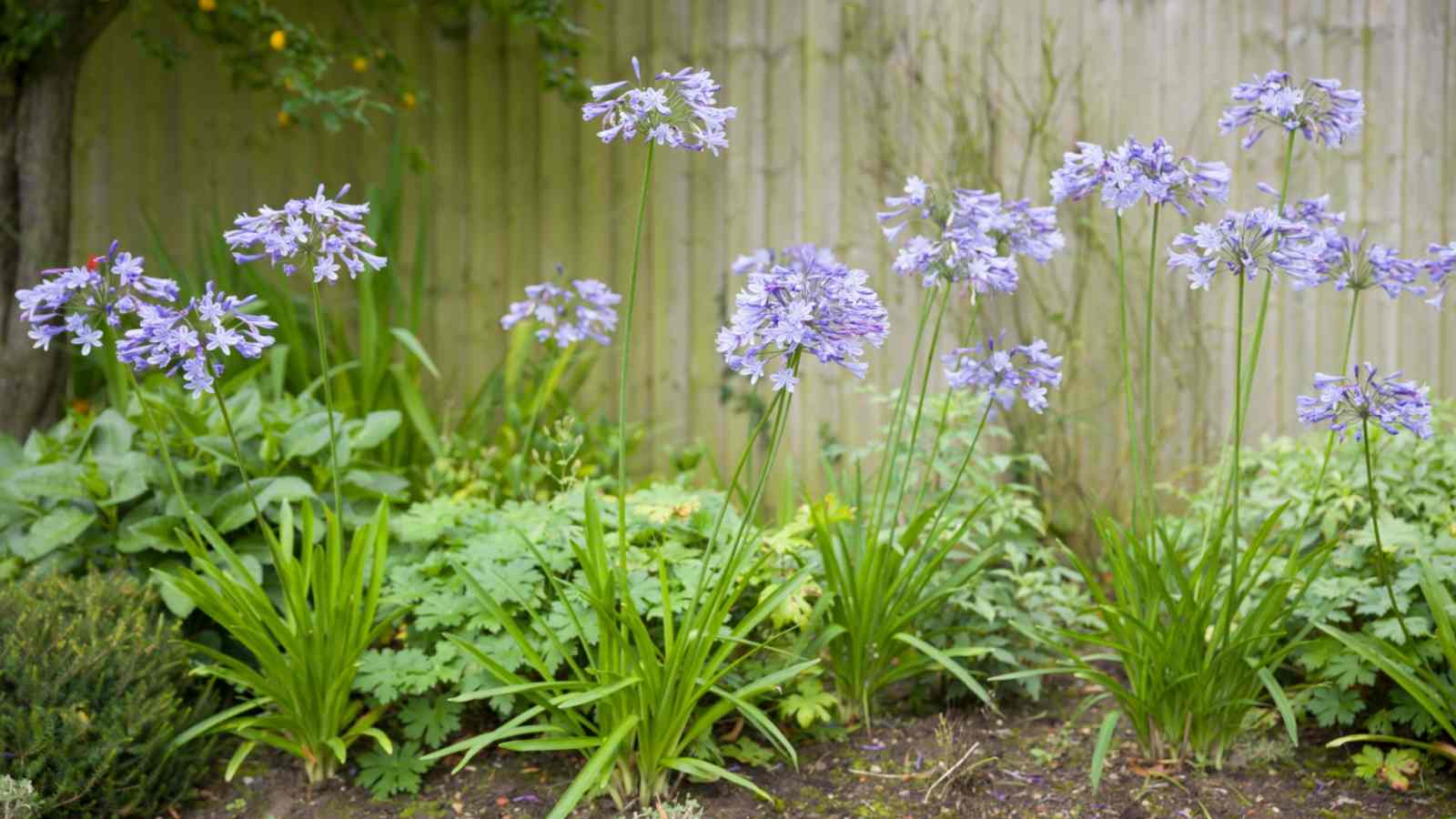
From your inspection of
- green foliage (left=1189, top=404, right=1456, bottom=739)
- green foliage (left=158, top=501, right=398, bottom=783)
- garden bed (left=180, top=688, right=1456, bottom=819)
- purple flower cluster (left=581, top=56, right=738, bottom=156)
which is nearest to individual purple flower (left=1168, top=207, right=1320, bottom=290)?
green foliage (left=1189, top=404, right=1456, bottom=739)

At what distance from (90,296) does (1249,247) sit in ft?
7.46

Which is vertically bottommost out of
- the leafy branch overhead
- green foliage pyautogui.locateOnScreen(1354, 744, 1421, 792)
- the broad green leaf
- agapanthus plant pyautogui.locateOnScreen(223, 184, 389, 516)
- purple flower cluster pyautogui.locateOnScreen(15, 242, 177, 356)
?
green foliage pyautogui.locateOnScreen(1354, 744, 1421, 792)

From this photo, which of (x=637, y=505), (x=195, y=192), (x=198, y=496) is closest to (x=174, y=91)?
(x=195, y=192)

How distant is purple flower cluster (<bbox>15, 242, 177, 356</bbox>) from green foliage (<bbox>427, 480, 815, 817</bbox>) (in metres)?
0.84

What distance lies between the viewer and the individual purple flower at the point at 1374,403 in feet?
7.62

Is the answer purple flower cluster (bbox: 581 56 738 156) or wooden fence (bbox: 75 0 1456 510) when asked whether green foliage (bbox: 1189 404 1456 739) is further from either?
purple flower cluster (bbox: 581 56 738 156)

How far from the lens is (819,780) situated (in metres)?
2.65

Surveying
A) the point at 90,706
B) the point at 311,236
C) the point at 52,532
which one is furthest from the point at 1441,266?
the point at 52,532

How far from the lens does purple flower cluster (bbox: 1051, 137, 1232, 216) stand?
2.48m

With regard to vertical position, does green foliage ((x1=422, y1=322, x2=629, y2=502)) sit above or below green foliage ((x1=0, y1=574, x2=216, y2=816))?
above

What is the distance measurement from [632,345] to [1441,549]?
10.1ft

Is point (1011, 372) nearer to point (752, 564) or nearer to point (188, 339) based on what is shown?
point (752, 564)

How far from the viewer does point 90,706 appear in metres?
2.54

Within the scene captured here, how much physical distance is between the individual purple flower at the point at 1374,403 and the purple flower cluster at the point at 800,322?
34.5 inches
